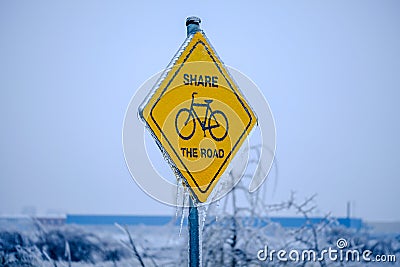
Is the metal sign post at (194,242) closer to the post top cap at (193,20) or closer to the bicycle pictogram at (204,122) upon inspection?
the bicycle pictogram at (204,122)

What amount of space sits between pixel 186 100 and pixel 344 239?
179 inches

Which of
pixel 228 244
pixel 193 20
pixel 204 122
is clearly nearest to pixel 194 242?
pixel 204 122

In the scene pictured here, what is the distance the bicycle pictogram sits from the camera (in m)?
2.36

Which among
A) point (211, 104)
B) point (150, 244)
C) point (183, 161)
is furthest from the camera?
point (150, 244)

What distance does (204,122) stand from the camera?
8.04ft

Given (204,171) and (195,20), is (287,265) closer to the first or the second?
(204,171)

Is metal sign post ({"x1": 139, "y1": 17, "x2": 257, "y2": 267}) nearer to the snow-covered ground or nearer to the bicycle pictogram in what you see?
the bicycle pictogram

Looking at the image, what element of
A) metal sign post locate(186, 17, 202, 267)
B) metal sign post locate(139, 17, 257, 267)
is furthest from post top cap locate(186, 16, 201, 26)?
metal sign post locate(186, 17, 202, 267)

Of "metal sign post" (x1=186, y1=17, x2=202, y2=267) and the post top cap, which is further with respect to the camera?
the post top cap

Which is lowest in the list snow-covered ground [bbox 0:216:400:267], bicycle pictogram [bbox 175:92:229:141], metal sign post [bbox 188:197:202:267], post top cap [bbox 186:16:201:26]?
snow-covered ground [bbox 0:216:400:267]

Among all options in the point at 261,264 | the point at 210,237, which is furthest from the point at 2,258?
the point at 261,264

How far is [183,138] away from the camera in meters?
2.35

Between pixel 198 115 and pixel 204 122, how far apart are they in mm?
60

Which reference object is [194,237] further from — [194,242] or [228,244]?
[228,244]
